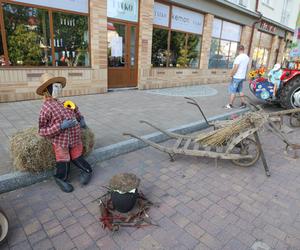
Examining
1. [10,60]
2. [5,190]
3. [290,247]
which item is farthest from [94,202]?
[10,60]

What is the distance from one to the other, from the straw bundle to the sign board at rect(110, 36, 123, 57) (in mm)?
6522

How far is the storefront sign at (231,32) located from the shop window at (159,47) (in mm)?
4753

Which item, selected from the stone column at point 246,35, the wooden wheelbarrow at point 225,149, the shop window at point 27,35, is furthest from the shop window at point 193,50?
the wooden wheelbarrow at point 225,149

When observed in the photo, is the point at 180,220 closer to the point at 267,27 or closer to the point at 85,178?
the point at 85,178

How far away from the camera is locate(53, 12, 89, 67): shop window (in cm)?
764

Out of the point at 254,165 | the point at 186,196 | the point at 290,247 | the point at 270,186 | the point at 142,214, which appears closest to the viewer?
the point at 290,247

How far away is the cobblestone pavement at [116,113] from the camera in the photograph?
473 cm

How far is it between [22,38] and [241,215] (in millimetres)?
7261

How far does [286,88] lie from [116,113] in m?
5.16

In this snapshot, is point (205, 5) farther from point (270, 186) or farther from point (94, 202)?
point (94, 202)

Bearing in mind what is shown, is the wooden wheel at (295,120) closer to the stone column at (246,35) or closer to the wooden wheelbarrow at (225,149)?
the wooden wheelbarrow at (225,149)

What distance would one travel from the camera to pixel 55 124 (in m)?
2.89

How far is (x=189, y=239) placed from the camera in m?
2.40

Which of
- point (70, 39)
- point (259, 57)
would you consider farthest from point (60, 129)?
point (259, 57)
